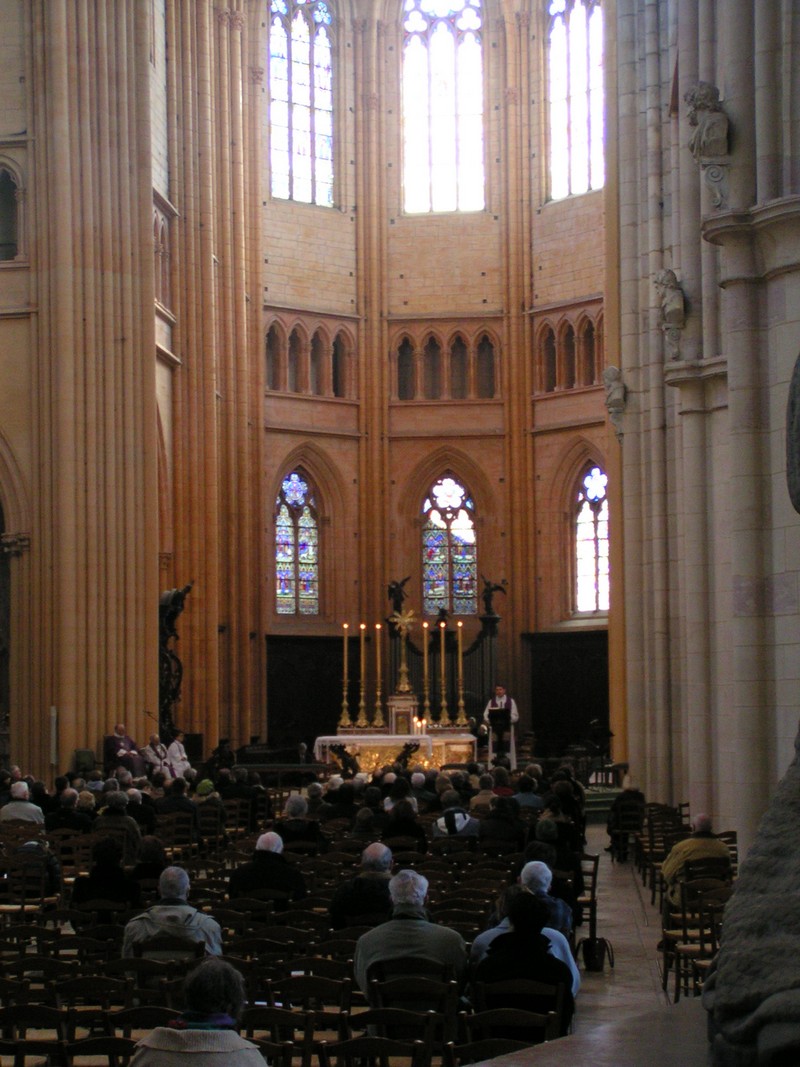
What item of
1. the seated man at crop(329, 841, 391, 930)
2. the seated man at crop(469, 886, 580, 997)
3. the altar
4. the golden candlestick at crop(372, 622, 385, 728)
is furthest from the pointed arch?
the seated man at crop(469, 886, 580, 997)

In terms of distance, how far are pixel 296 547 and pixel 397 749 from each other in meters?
13.4

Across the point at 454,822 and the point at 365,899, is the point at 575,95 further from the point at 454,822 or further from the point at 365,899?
the point at 365,899

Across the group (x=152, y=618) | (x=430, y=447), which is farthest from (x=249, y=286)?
(x=152, y=618)

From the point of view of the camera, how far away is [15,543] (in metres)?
29.4

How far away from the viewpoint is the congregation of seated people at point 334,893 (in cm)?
829

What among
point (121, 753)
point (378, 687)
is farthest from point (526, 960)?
point (378, 687)

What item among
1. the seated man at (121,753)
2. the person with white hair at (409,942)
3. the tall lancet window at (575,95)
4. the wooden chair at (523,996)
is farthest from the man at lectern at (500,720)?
the wooden chair at (523,996)

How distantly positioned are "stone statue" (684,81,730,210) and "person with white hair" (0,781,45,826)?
8615 millimetres

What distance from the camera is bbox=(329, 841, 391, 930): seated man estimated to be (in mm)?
10438

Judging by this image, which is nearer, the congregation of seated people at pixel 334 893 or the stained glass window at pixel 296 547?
the congregation of seated people at pixel 334 893

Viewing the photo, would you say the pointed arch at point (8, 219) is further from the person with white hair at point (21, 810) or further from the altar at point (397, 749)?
the person with white hair at point (21, 810)

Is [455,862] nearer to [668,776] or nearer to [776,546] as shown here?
[776,546]

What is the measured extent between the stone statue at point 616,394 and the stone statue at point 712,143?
40.0 feet

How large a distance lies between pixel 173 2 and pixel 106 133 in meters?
7.21
